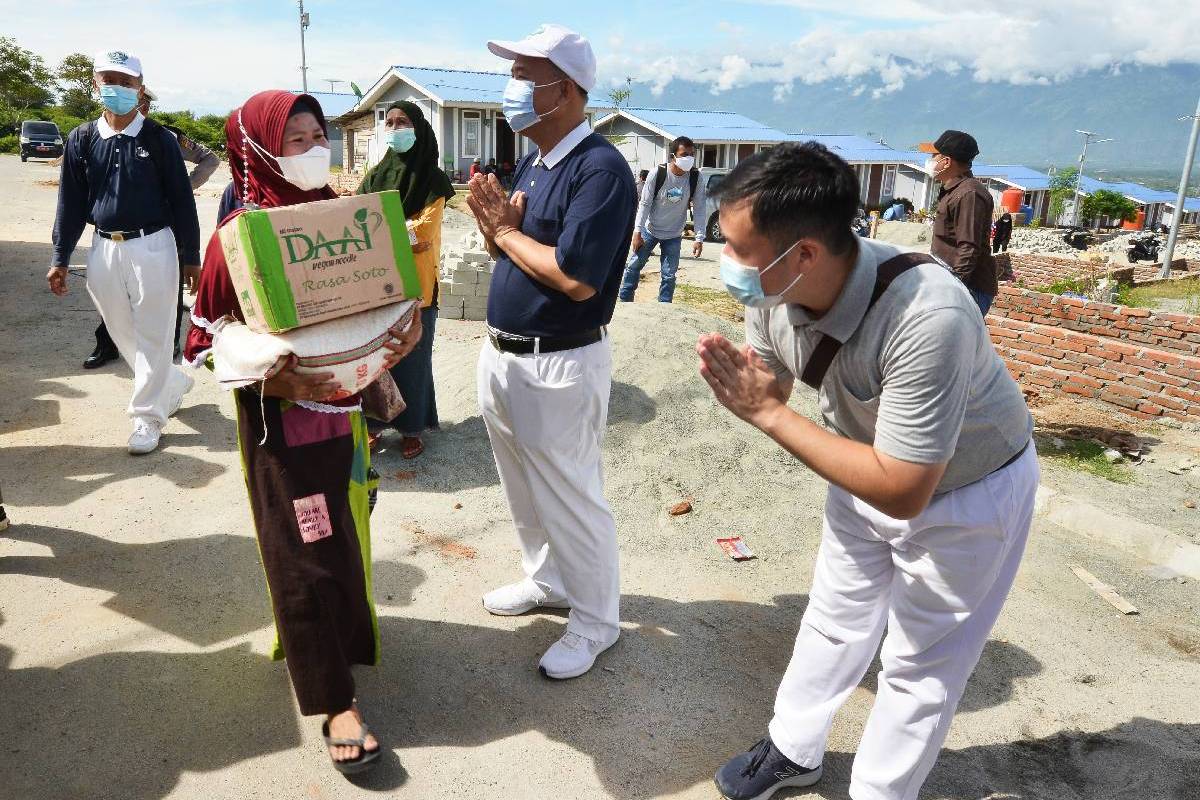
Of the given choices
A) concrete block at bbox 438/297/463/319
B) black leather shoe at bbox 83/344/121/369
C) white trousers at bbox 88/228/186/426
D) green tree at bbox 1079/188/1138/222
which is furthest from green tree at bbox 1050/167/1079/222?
white trousers at bbox 88/228/186/426

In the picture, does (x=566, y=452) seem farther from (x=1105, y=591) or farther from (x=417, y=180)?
(x=1105, y=591)

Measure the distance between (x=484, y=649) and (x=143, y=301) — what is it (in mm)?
3187

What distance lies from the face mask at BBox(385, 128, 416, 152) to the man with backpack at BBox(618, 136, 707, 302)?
4.37 metres

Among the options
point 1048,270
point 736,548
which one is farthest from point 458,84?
point 736,548

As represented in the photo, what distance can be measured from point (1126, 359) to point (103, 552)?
7235mm

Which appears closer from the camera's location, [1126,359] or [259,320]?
[259,320]

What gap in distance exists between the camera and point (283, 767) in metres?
2.48

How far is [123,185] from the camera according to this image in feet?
15.1

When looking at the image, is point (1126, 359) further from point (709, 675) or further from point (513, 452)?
point (513, 452)

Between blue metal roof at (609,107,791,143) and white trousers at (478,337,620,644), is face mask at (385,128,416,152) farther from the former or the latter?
blue metal roof at (609,107,791,143)

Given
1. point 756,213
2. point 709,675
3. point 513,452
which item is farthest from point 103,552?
point 756,213

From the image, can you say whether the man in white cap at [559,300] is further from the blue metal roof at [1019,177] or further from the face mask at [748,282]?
the blue metal roof at [1019,177]

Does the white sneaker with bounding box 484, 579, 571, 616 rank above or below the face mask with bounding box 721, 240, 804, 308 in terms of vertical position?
below

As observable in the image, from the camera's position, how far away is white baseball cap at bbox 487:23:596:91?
2676 mm
